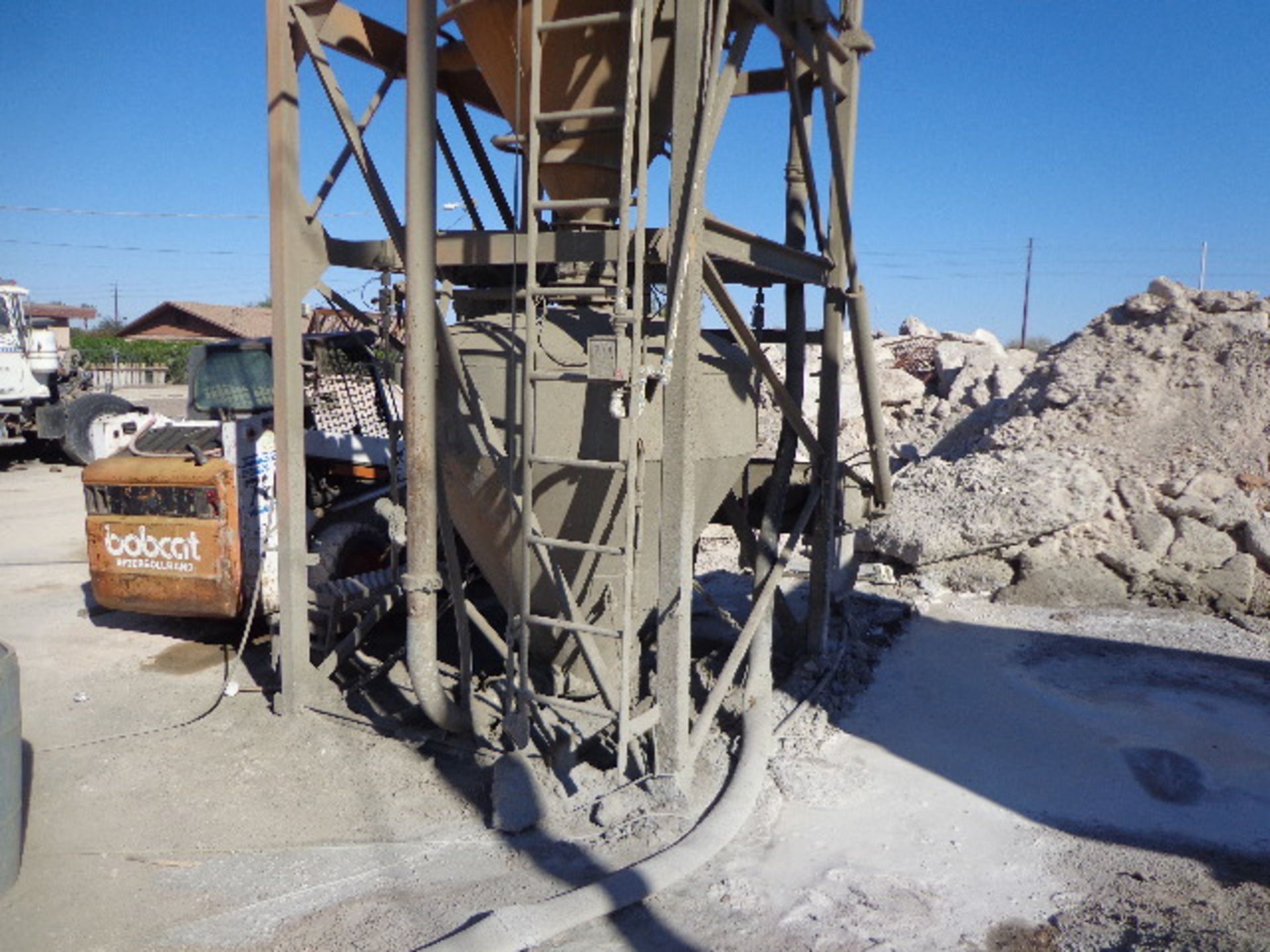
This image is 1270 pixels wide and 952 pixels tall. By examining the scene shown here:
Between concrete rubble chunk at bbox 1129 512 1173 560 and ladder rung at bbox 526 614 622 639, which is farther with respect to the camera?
concrete rubble chunk at bbox 1129 512 1173 560

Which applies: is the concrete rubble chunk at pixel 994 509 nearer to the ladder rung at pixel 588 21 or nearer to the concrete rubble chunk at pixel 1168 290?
the concrete rubble chunk at pixel 1168 290

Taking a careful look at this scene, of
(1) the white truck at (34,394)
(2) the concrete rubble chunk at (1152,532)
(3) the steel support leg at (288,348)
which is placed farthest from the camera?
(1) the white truck at (34,394)

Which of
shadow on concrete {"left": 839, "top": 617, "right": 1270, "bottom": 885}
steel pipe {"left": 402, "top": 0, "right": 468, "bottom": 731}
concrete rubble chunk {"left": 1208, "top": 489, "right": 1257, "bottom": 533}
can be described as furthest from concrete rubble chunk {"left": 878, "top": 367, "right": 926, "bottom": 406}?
steel pipe {"left": 402, "top": 0, "right": 468, "bottom": 731}

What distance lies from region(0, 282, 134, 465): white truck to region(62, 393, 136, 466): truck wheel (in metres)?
0.01

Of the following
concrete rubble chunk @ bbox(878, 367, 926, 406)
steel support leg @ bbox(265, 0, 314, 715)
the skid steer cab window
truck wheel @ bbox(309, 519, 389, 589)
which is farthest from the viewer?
concrete rubble chunk @ bbox(878, 367, 926, 406)

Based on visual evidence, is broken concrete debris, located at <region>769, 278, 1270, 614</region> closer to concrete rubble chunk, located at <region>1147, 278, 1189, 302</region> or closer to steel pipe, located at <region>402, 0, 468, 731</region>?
concrete rubble chunk, located at <region>1147, 278, 1189, 302</region>

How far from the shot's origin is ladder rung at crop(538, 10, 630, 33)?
4379 millimetres

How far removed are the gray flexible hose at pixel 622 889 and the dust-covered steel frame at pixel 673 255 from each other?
1.05 ft

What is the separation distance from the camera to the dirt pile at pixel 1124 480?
8953 millimetres

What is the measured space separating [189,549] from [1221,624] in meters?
8.12

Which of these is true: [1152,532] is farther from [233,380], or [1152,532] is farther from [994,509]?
[233,380]

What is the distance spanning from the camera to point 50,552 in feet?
35.1

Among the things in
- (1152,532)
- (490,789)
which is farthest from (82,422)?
(1152,532)

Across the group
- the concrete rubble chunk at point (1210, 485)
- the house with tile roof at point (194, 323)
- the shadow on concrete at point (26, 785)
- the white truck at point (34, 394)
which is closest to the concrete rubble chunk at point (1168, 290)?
the concrete rubble chunk at point (1210, 485)
